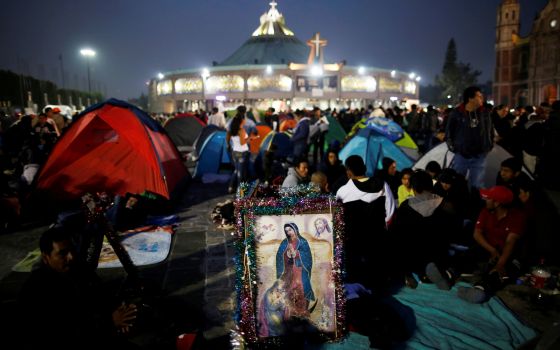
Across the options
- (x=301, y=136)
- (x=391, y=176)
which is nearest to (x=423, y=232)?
(x=391, y=176)

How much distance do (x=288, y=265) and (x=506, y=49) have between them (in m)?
67.5

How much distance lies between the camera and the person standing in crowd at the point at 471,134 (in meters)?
5.80

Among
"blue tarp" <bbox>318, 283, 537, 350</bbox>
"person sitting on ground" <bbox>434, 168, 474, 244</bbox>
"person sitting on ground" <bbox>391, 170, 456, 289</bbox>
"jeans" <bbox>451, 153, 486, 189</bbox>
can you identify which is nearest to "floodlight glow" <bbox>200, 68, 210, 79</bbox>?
"jeans" <bbox>451, 153, 486, 189</bbox>

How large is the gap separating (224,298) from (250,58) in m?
53.3

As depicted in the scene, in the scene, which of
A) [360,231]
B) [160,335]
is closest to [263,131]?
[360,231]

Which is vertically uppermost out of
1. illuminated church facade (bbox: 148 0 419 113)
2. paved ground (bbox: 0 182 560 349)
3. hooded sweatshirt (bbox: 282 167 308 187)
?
illuminated church facade (bbox: 148 0 419 113)

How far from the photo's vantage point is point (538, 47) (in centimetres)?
5194

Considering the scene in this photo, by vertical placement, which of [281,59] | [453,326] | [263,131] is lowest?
[453,326]

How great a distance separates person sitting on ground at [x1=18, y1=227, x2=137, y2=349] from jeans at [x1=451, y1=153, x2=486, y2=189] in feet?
17.7

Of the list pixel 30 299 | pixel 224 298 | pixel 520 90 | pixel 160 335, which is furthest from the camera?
pixel 520 90

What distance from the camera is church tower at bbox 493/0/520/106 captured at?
186ft

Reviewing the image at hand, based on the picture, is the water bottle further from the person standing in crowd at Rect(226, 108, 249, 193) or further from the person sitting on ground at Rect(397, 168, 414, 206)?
the person standing in crowd at Rect(226, 108, 249, 193)

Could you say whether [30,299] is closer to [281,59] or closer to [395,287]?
[395,287]

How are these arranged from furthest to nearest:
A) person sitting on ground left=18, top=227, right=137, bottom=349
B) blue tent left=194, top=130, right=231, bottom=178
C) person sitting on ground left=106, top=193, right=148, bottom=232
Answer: blue tent left=194, top=130, right=231, bottom=178
person sitting on ground left=106, top=193, right=148, bottom=232
person sitting on ground left=18, top=227, right=137, bottom=349
